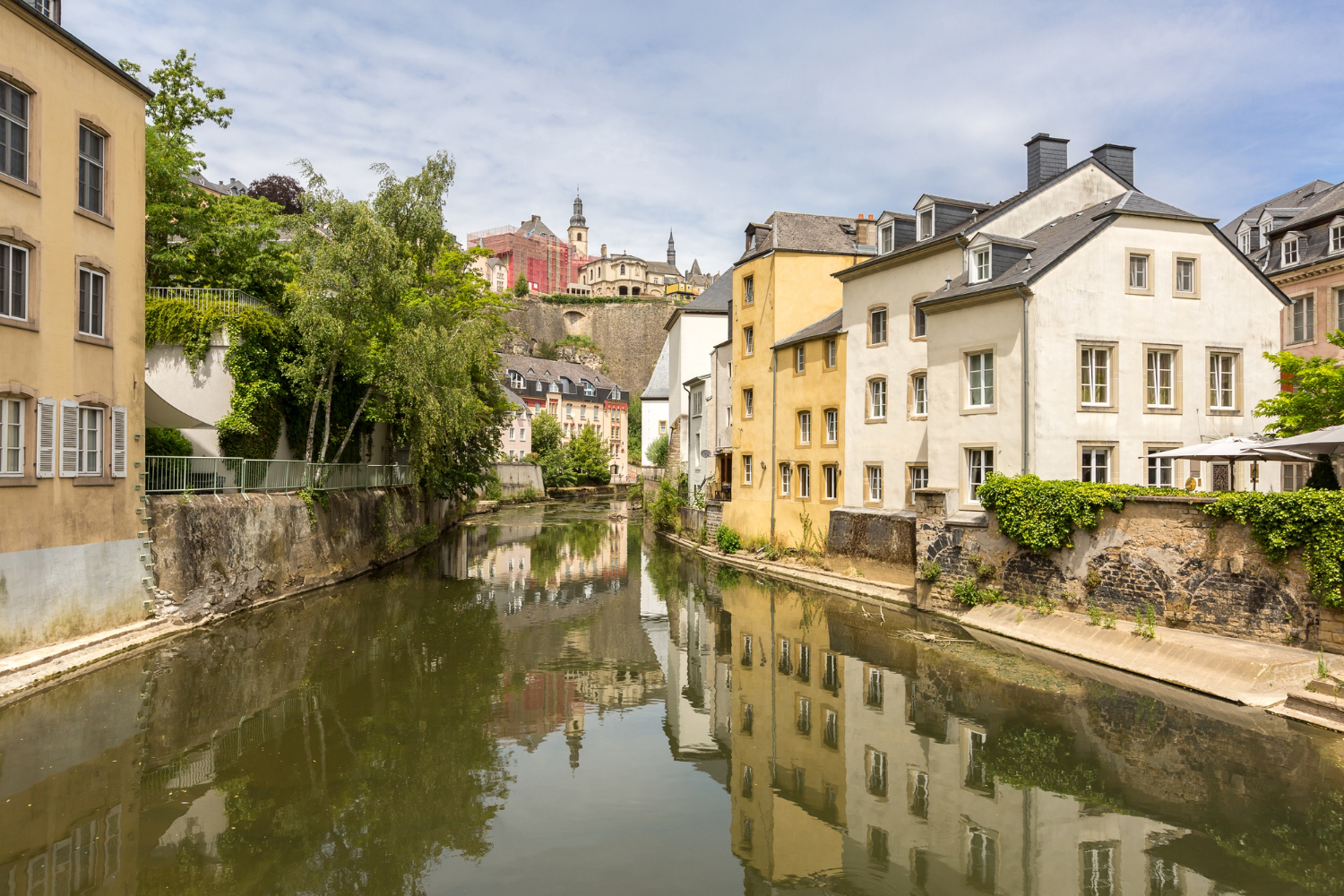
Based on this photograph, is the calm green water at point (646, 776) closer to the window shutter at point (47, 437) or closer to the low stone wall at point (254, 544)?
the low stone wall at point (254, 544)

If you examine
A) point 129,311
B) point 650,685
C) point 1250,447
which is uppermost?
point 129,311

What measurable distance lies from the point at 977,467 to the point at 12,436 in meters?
19.4

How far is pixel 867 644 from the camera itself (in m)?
17.1

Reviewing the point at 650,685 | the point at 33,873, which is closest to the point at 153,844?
the point at 33,873

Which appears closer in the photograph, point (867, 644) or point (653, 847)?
point (653, 847)

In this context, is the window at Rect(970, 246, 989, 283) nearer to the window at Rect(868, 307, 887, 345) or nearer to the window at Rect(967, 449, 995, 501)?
the window at Rect(868, 307, 887, 345)

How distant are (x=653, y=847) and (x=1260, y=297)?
66.5 feet

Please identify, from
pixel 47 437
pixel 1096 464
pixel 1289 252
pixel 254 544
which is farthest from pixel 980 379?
pixel 47 437

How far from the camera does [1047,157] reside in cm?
2448

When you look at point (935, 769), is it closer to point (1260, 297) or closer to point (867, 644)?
point (867, 644)

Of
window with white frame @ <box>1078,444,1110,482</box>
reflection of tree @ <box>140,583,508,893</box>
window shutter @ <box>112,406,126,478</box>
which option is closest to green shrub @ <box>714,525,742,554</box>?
window with white frame @ <box>1078,444,1110,482</box>

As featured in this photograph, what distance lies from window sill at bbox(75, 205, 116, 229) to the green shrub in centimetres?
2261

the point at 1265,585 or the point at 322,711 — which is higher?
the point at 1265,585

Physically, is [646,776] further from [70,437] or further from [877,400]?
[877,400]
